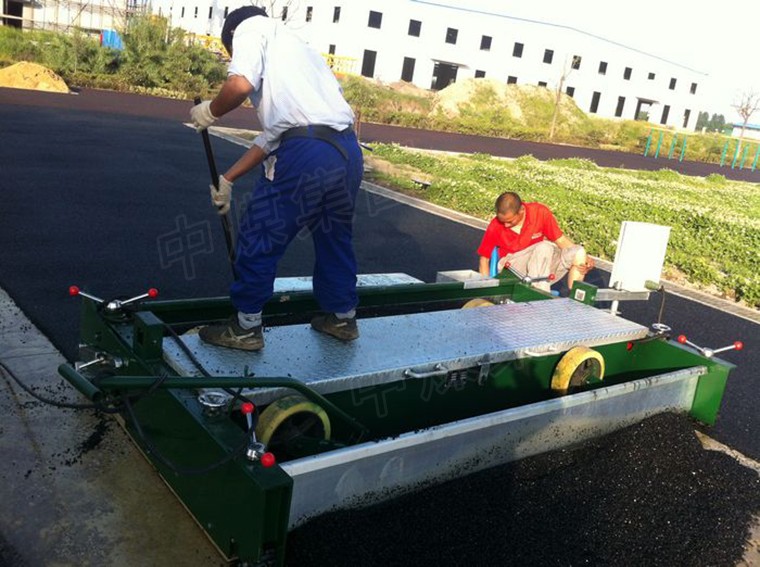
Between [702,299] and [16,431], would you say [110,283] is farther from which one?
[702,299]

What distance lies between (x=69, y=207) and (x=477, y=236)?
16.5 feet

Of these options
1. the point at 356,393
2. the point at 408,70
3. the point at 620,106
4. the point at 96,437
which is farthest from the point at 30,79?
the point at 620,106

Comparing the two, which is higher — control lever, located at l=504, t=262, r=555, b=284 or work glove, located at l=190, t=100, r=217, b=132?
work glove, located at l=190, t=100, r=217, b=132

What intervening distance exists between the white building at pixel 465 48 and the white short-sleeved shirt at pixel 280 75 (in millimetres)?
41894

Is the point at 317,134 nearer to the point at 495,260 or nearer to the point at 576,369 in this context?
the point at 576,369

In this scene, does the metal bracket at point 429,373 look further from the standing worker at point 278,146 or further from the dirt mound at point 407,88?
the dirt mound at point 407,88

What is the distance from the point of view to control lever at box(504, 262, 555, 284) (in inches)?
211

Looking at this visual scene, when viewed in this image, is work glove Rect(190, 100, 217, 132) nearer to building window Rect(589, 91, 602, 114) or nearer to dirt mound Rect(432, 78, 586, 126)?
dirt mound Rect(432, 78, 586, 126)

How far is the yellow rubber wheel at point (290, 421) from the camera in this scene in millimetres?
2939

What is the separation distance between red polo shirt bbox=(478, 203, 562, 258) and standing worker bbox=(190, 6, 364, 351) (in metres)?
2.44

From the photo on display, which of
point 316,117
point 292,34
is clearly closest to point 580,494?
point 316,117

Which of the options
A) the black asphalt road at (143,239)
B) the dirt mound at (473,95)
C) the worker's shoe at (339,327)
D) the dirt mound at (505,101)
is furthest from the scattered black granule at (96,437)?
the dirt mound at (473,95)

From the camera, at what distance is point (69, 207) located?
26.5 feet

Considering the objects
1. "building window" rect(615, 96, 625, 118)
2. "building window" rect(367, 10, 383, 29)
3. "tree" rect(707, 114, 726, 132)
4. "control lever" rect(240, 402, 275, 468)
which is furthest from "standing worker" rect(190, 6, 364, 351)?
"tree" rect(707, 114, 726, 132)
